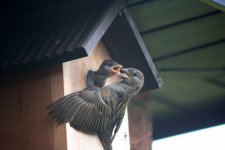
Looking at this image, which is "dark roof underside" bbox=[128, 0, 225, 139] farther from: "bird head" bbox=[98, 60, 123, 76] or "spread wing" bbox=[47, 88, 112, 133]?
"spread wing" bbox=[47, 88, 112, 133]

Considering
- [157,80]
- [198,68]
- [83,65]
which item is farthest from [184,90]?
[83,65]

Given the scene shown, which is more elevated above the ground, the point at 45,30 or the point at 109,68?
the point at 45,30

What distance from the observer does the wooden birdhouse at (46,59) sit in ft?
8.64

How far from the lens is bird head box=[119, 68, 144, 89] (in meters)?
2.78

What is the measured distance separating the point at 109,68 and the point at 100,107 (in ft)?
0.53

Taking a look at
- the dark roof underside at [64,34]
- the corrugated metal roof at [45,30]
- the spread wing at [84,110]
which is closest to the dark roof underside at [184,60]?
the dark roof underside at [64,34]

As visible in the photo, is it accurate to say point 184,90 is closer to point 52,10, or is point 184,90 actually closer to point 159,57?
point 159,57

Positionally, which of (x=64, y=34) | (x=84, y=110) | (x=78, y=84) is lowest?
(x=84, y=110)

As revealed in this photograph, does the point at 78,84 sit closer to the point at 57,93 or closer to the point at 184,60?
the point at 57,93

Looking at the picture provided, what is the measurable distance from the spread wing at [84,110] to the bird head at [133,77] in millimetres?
109

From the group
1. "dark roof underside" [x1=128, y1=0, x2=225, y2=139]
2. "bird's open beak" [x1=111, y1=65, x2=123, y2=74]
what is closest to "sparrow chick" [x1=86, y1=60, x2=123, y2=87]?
"bird's open beak" [x1=111, y1=65, x2=123, y2=74]

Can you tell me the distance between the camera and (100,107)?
8.85ft

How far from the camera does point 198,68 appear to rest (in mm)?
3391

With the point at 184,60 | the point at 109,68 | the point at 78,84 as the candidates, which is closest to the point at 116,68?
the point at 109,68
